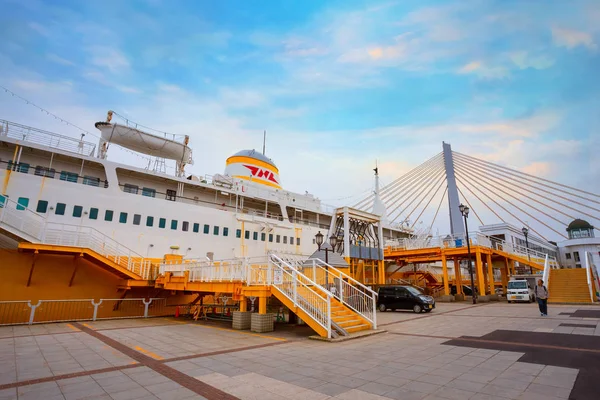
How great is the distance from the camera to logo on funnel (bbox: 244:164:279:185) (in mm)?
31219

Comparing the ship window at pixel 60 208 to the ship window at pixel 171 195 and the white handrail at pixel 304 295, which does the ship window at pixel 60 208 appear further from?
the white handrail at pixel 304 295

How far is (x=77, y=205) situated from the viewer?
18.8 meters

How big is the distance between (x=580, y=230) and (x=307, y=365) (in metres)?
73.4

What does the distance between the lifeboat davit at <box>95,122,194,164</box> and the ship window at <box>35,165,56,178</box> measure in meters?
4.35

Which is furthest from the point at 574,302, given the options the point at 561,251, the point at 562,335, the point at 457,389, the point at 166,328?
Answer: the point at 561,251

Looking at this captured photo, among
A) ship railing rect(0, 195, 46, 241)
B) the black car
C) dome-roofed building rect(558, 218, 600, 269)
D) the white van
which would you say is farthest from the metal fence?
dome-roofed building rect(558, 218, 600, 269)

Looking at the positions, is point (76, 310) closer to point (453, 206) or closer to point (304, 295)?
point (304, 295)

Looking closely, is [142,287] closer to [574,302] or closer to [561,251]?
[574,302]

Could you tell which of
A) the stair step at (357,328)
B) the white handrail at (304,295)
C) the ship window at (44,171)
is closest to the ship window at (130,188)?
the ship window at (44,171)

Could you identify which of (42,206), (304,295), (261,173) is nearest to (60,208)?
(42,206)

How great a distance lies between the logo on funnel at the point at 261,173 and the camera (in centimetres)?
3122

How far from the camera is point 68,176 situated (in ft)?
66.0

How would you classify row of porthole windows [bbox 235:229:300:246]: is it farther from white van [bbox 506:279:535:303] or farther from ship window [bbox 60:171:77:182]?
white van [bbox 506:279:535:303]

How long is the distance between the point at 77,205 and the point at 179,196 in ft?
22.7
